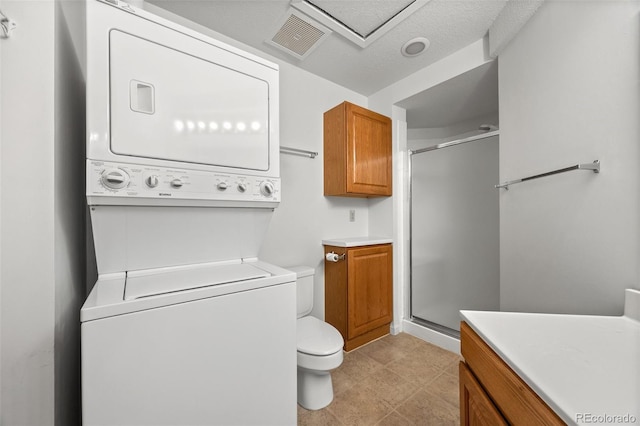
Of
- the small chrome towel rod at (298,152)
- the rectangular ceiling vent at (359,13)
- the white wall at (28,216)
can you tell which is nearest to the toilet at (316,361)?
the white wall at (28,216)

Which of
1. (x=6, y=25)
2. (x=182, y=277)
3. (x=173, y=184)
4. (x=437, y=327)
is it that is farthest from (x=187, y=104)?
(x=437, y=327)

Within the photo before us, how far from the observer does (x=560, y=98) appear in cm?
112

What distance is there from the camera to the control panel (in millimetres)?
812

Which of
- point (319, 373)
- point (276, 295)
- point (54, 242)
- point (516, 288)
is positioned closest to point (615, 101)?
point (516, 288)

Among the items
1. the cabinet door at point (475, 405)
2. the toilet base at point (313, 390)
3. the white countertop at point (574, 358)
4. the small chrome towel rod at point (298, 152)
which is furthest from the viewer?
the small chrome towel rod at point (298, 152)

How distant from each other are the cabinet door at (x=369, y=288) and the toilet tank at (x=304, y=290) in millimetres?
349

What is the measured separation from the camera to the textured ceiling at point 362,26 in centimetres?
150

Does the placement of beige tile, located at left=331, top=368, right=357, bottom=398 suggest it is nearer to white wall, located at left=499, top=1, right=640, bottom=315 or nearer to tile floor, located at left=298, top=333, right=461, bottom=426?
tile floor, located at left=298, top=333, right=461, bottom=426

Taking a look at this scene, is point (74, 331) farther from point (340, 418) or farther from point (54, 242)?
point (340, 418)

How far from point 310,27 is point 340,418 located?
2.49m

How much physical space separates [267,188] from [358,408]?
140 centimetres

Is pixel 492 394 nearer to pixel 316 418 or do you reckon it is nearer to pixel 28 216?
pixel 316 418

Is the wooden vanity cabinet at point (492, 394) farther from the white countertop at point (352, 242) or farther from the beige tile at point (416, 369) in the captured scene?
the white countertop at point (352, 242)

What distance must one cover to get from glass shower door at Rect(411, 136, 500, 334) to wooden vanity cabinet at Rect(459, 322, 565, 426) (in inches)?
69.3
